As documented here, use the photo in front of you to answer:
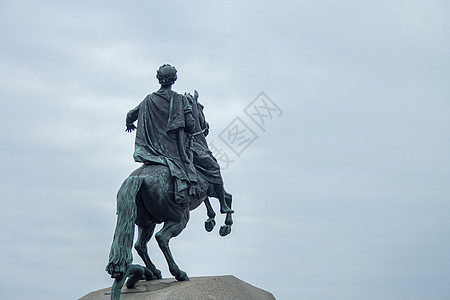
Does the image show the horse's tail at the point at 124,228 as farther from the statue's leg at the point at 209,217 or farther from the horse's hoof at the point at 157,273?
the statue's leg at the point at 209,217

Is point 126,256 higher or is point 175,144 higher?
point 175,144

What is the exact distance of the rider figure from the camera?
35.4ft

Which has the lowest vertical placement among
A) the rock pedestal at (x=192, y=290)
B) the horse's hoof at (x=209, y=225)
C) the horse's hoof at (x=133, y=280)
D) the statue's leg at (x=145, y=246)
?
the rock pedestal at (x=192, y=290)

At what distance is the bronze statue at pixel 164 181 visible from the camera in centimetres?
1023

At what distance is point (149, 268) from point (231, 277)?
1.38 metres

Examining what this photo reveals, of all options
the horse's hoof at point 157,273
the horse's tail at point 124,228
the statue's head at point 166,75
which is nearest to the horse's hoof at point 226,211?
the horse's hoof at point 157,273

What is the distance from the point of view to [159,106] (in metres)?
11.2

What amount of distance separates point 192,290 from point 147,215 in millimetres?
1616

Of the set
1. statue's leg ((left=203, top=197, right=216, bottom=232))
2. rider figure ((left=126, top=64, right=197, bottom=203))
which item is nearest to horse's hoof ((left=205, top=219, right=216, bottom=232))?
statue's leg ((left=203, top=197, right=216, bottom=232))

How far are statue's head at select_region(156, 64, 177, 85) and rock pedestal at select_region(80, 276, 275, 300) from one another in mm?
3123

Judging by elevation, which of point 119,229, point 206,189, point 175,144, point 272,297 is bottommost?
point 272,297

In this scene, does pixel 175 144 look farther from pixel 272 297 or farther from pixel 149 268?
pixel 272 297

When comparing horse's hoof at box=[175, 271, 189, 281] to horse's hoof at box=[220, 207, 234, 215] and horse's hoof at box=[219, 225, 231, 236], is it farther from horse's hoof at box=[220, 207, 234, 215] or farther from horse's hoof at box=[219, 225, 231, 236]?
horse's hoof at box=[220, 207, 234, 215]

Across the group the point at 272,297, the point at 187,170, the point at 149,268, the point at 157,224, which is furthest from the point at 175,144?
the point at 272,297
